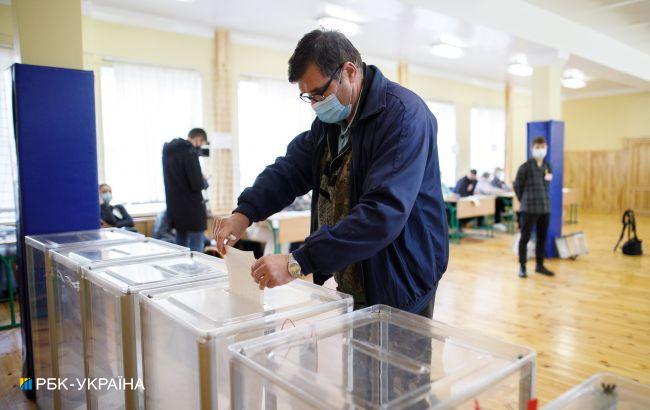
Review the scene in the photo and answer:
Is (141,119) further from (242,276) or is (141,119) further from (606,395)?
(606,395)

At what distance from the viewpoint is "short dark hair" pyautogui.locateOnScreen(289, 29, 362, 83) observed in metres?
1.31

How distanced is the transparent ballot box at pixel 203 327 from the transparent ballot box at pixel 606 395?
544 mm

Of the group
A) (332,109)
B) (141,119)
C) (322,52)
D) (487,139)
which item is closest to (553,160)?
(487,139)

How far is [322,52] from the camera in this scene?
1308 mm

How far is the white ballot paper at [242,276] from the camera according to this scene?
124 centimetres

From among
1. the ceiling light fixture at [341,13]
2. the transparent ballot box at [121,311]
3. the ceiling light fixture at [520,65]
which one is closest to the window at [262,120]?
the ceiling light fixture at [341,13]

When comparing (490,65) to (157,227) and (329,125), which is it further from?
(329,125)

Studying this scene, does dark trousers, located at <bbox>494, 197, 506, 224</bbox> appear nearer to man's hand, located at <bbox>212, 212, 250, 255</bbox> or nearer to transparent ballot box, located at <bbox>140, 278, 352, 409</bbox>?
man's hand, located at <bbox>212, 212, 250, 255</bbox>

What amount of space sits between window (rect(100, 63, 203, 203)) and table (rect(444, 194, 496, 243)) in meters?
3.92

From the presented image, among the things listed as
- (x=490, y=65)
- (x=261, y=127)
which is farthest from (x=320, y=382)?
(x=490, y=65)

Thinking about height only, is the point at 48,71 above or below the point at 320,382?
above

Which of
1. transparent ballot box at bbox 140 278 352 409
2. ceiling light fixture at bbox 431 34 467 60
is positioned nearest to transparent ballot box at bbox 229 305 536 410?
transparent ballot box at bbox 140 278 352 409

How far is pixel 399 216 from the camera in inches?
46.8

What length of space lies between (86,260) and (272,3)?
4194 millimetres
